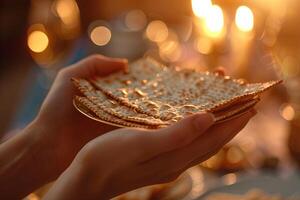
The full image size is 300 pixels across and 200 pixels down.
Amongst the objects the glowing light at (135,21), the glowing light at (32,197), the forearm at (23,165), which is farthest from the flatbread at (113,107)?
the glowing light at (135,21)

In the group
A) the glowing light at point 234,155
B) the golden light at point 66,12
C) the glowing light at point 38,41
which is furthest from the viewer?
the golden light at point 66,12

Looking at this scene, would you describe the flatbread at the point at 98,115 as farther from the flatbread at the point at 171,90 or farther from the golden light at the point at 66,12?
the golden light at the point at 66,12

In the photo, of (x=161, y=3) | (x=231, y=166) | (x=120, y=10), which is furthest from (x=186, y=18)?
(x=231, y=166)

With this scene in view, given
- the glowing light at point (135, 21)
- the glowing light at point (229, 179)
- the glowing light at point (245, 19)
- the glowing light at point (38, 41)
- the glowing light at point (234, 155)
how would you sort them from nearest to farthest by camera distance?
the glowing light at point (229, 179)
the glowing light at point (234, 155)
the glowing light at point (245, 19)
the glowing light at point (38, 41)
the glowing light at point (135, 21)

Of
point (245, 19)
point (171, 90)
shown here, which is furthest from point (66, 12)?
point (171, 90)

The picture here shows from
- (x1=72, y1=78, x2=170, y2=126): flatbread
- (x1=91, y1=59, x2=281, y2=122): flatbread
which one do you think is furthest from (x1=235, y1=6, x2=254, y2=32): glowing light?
(x1=72, y1=78, x2=170, y2=126): flatbread

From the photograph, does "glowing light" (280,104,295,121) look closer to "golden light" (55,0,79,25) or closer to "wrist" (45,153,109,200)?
"wrist" (45,153,109,200)
